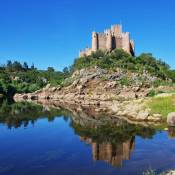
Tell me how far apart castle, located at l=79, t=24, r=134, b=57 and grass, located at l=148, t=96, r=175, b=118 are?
247 feet

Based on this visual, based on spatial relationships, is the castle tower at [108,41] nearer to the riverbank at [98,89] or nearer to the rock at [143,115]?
the riverbank at [98,89]

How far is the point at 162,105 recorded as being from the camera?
175 ft

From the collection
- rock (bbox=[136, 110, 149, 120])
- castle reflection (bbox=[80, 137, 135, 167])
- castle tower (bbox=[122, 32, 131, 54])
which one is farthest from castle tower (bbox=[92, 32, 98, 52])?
castle reflection (bbox=[80, 137, 135, 167])

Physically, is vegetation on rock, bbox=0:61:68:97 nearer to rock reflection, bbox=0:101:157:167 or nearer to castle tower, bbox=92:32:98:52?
castle tower, bbox=92:32:98:52

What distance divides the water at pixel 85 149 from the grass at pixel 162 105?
21.1ft

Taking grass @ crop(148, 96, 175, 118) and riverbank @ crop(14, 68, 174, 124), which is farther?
riverbank @ crop(14, 68, 174, 124)

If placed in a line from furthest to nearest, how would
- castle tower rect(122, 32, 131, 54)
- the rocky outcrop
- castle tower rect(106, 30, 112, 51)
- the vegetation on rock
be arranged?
the vegetation on rock
castle tower rect(122, 32, 131, 54)
castle tower rect(106, 30, 112, 51)
the rocky outcrop

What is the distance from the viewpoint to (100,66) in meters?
120

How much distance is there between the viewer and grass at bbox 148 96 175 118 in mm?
50812

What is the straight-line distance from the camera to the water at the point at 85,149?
26.0 m

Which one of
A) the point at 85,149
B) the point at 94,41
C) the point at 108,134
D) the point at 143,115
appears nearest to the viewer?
the point at 85,149

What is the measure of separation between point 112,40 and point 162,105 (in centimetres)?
8070

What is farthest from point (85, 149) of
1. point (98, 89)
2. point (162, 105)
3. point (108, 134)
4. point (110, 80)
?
point (110, 80)

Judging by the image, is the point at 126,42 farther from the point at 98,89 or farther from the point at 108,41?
the point at 98,89
